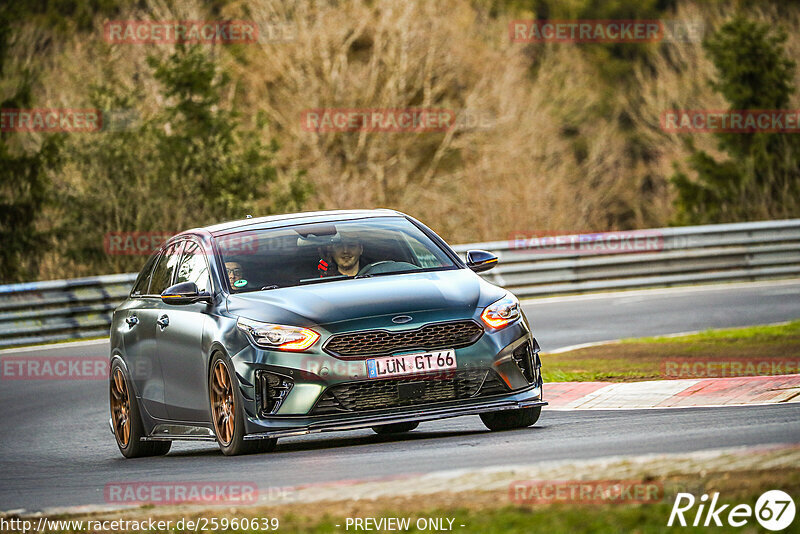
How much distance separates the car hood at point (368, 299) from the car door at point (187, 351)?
1.61 feet

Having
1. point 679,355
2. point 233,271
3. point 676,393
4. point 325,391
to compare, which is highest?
point 233,271

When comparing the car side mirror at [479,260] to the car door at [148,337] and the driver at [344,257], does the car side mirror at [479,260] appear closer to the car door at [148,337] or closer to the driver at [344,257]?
the driver at [344,257]

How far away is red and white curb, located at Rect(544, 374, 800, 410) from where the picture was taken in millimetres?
11156

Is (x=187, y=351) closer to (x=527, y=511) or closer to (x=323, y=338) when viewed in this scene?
(x=323, y=338)

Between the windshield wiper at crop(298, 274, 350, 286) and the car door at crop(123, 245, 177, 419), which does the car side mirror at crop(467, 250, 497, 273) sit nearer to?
the windshield wiper at crop(298, 274, 350, 286)

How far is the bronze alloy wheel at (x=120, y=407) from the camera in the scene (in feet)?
38.1

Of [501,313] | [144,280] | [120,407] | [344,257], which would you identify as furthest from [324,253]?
[120,407]

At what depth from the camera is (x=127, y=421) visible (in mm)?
11609

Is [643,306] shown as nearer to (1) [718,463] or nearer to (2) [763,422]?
(2) [763,422]

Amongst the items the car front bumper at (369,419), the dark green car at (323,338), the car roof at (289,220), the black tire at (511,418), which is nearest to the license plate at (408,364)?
the dark green car at (323,338)

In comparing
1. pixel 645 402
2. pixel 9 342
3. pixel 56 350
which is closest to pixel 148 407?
pixel 645 402

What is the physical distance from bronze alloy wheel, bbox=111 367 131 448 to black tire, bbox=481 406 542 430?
2917 millimetres

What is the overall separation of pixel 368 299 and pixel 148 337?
231cm

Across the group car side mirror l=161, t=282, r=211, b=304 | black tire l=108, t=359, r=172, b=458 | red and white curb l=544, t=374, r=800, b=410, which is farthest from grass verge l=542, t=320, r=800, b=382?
car side mirror l=161, t=282, r=211, b=304
